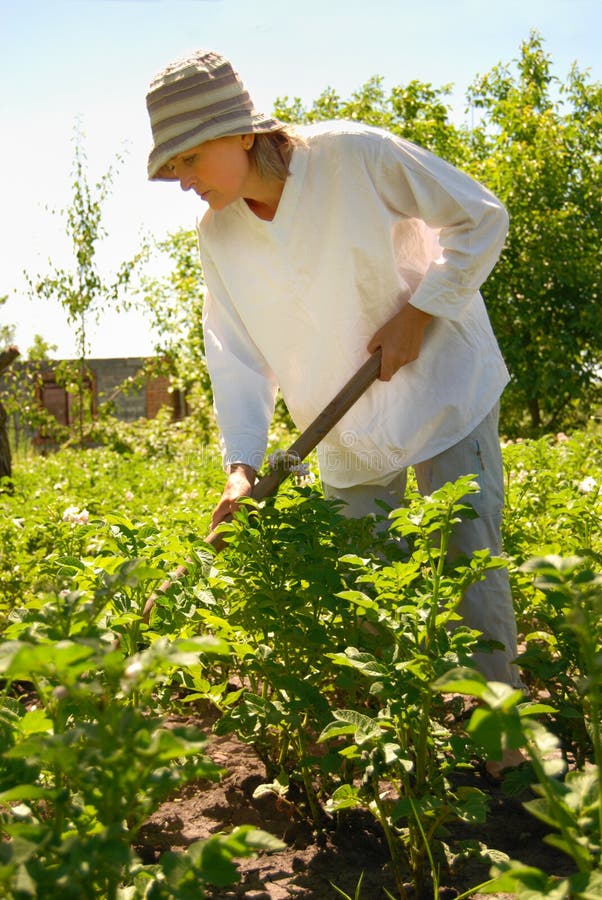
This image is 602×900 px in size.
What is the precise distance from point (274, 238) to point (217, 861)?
1979mm

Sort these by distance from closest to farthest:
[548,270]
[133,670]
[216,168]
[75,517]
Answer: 1. [133,670]
2. [216,168]
3. [75,517]
4. [548,270]

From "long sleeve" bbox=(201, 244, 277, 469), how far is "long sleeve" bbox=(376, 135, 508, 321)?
0.65m

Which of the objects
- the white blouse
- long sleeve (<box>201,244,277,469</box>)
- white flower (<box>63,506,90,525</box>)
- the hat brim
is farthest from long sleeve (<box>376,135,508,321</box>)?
white flower (<box>63,506,90,525</box>)

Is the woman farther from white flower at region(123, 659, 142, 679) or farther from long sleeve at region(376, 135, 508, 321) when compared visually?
white flower at region(123, 659, 142, 679)

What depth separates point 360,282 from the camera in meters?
2.84

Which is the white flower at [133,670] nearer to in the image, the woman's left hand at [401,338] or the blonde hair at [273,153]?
the woman's left hand at [401,338]

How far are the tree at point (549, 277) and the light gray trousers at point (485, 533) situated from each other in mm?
8904

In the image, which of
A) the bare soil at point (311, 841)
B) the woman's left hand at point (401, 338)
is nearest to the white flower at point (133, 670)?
the bare soil at point (311, 841)

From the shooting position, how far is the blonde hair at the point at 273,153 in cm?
284

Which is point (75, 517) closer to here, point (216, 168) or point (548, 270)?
point (216, 168)

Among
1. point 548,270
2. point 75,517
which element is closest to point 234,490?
point 75,517

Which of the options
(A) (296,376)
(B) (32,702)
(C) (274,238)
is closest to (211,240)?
(C) (274,238)

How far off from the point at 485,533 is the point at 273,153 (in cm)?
123

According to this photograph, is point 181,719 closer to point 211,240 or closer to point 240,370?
point 240,370
